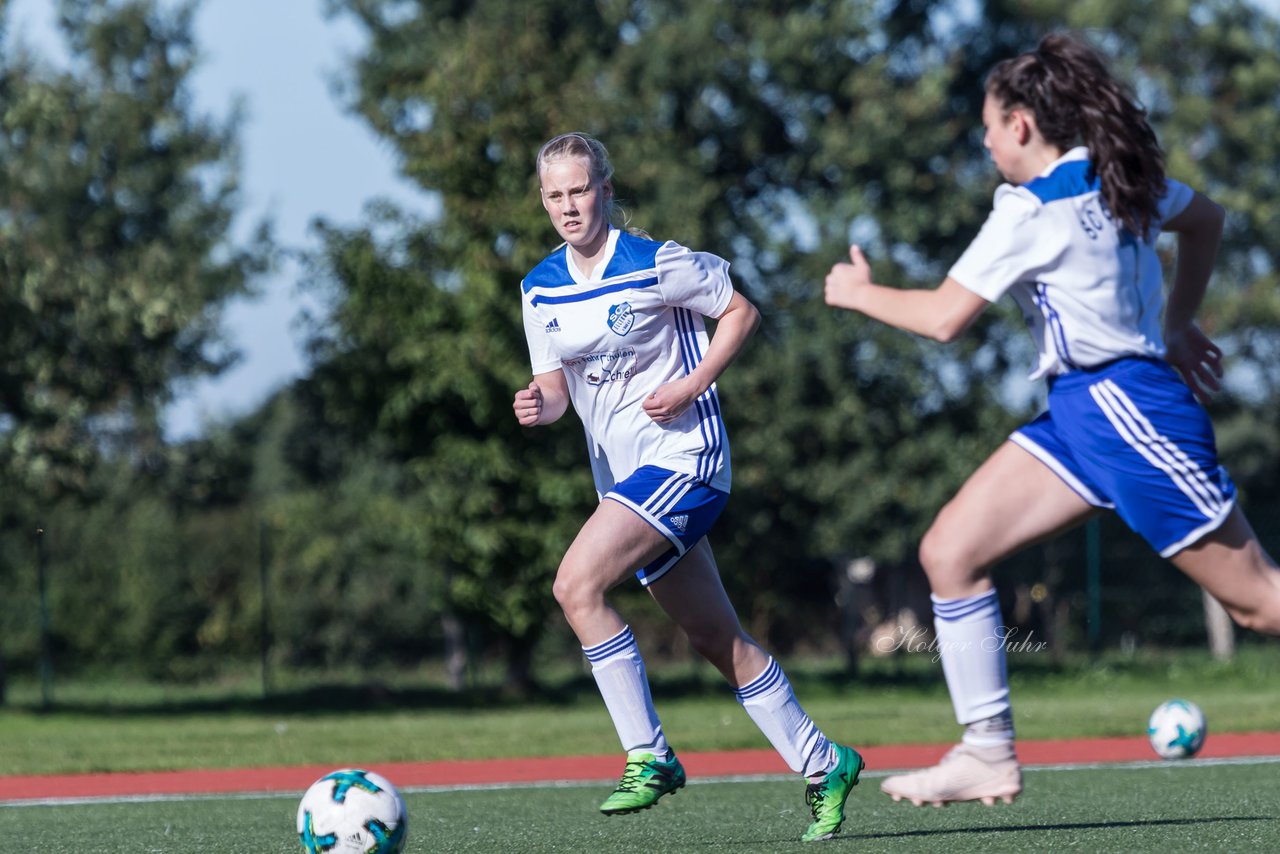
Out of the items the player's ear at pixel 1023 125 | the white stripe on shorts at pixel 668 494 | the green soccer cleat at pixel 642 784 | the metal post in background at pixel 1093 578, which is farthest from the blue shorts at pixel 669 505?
the metal post in background at pixel 1093 578

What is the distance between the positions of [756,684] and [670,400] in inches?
40.5

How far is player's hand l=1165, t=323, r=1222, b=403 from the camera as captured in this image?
4.89 metres

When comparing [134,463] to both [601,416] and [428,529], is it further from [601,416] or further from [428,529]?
[601,416]

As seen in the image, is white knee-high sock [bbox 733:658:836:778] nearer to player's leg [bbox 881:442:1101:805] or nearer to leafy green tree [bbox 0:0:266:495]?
player's leg [bbox 881:442:1101:805]

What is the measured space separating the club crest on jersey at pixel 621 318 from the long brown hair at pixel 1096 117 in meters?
1.53

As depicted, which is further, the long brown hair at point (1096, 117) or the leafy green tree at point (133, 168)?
the leafy green tree at point (133, 168)

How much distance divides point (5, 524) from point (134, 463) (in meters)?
18.7

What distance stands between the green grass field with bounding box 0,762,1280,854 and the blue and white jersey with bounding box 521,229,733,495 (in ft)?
4.34

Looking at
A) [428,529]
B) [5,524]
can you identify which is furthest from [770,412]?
[5,524]

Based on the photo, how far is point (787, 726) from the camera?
555 centimetres

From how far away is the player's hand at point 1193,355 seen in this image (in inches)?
193

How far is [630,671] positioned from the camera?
5.40 m

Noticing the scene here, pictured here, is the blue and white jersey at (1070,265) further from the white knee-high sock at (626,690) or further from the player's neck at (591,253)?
the white knee-high sock at (626,690)

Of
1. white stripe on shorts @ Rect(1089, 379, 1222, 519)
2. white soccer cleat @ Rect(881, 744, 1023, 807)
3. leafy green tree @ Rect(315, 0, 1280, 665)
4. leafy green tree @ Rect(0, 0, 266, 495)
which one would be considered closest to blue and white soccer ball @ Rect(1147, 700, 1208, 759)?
white soccer cleat @ Rect(881, 744, 1023, 807)
